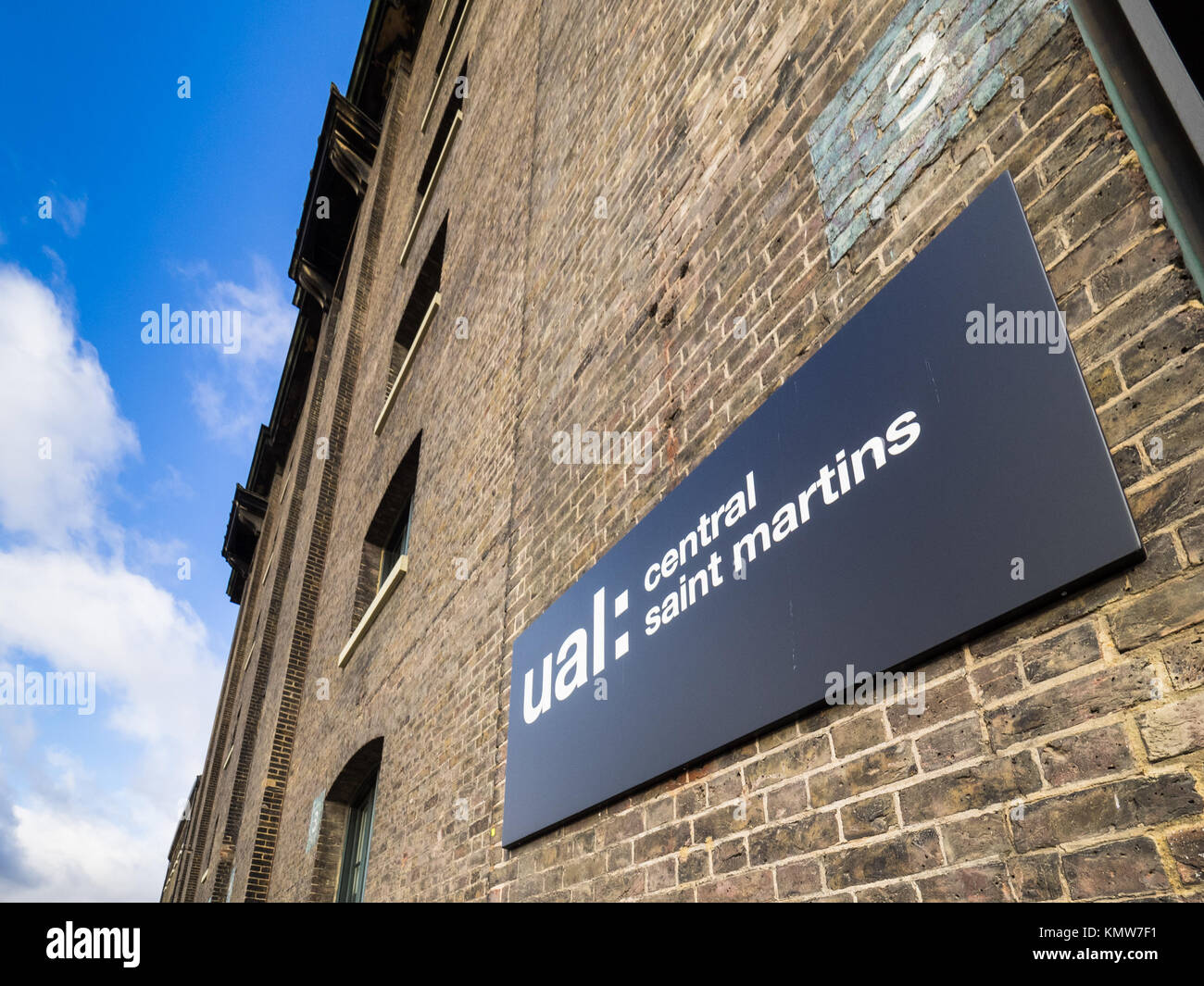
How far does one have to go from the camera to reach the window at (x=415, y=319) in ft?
28.1

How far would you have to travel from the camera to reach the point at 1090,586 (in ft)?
5.00

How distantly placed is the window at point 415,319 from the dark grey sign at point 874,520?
6.09 metres

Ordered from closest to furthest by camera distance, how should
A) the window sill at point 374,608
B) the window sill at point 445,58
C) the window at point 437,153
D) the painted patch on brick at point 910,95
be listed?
1. the painted patch on brick at point 910,95
2. the window sill at point 374,608
3. the window at point 437,153
4. the window sill at point 445,58

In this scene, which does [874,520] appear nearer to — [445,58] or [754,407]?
[754,407]

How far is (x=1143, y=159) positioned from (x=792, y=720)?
4.94 ft

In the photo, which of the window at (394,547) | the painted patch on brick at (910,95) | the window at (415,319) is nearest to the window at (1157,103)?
the painted patch on brick at (910,95)

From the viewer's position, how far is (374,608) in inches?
279

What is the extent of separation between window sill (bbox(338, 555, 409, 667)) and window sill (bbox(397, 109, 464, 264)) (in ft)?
16.1

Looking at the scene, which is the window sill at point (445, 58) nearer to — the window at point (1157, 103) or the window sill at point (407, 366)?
the window sill at point (407, 366)

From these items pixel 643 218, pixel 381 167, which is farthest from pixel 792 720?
pixel 381 167

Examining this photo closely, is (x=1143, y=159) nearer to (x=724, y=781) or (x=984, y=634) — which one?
(x=984, y=634)

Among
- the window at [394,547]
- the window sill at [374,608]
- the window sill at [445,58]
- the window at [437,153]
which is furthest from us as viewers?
the window sill at [445,58]

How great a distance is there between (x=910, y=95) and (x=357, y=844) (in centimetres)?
687

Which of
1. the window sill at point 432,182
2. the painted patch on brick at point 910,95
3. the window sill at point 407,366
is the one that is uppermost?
the window sill at point 432,182
